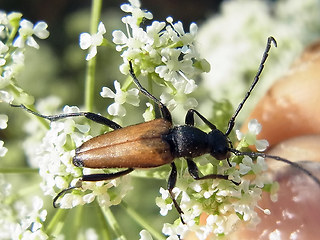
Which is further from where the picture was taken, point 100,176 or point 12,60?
point 12,60

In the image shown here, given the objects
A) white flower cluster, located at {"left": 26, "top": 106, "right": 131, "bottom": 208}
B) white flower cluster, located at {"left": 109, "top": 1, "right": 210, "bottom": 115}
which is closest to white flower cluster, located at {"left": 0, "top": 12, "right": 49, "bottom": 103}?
white flower cluster, located at {"left": 26, "top": 106, "right": 131, "bottom": 208}

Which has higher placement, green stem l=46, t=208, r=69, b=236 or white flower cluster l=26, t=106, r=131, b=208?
white flower cluster l=26, t=106, r=131, b=208

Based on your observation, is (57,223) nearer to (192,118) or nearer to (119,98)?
(119,98)

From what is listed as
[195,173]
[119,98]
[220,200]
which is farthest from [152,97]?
[220,200]

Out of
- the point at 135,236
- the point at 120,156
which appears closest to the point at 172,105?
the point at 120,156

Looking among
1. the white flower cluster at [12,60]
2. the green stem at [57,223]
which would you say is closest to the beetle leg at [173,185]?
the green stem at [57,223]

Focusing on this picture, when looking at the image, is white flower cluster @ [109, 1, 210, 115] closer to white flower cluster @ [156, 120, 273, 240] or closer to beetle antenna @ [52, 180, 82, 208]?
white flower cluster @ [156, 120, 273, 240]

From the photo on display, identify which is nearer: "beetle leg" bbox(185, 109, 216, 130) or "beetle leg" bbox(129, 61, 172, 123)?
"beetle leg" bbox(129, 61, 172, 123)
